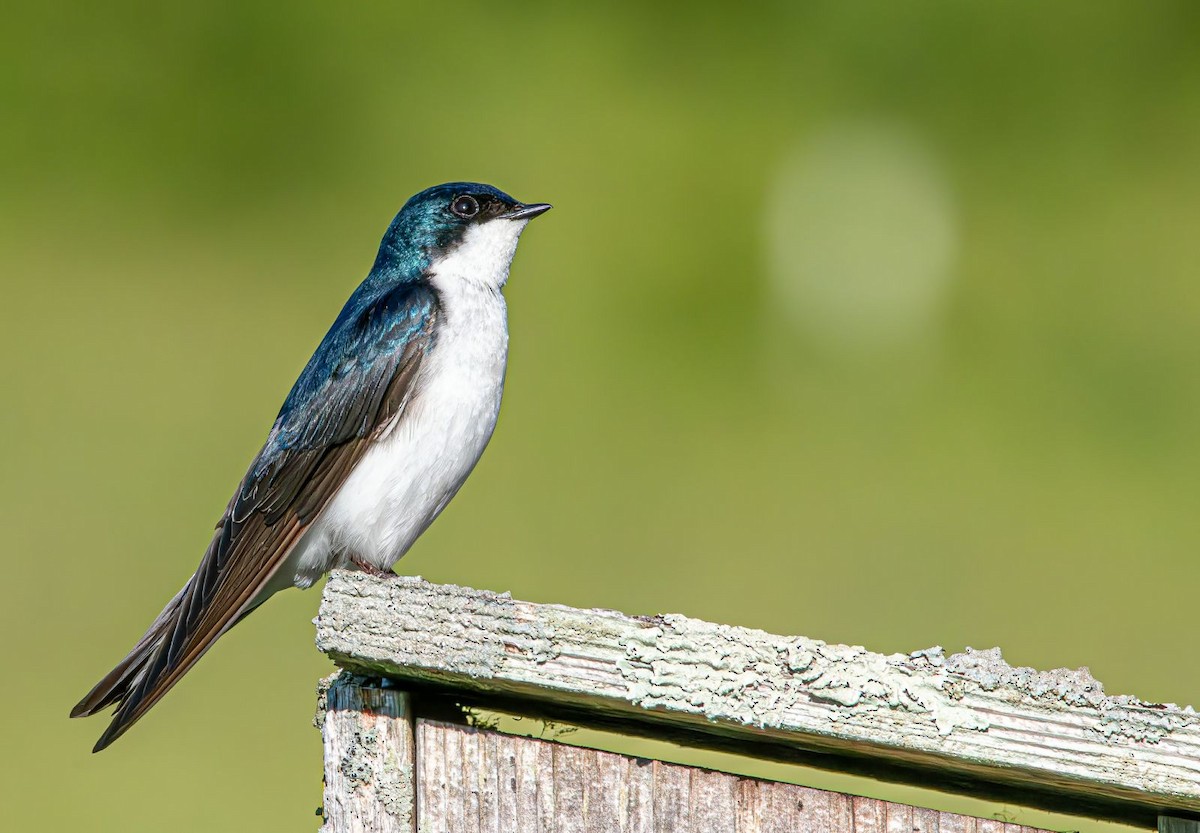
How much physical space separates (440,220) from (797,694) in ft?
4.09

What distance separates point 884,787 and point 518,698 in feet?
1.58

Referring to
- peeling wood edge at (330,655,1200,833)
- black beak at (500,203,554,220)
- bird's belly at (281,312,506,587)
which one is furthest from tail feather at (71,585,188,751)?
black beak at (500,203,554,220)

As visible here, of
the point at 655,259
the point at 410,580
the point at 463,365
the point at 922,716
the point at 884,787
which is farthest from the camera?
the point at 655,259

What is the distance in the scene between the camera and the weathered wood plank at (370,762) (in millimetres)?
1226

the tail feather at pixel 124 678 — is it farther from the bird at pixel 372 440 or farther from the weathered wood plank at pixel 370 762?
the weathered wood plank at pixel 370 762

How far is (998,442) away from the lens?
4.27 metres

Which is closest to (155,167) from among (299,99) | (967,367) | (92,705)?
(299,99)

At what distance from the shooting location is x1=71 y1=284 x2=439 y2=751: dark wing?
1782mm

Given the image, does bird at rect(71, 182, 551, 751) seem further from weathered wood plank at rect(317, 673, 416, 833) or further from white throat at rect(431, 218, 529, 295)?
weathered wood plank at rect(317, 673, 416, 833)

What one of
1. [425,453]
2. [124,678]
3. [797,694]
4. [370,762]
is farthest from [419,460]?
[797,694]

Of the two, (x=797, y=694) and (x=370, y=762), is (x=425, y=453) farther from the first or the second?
(x=797, y=694)

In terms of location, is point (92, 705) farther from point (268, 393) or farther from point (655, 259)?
point (655, 259)

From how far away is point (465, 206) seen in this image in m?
2.19

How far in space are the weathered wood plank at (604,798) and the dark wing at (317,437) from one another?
56 centimetres
